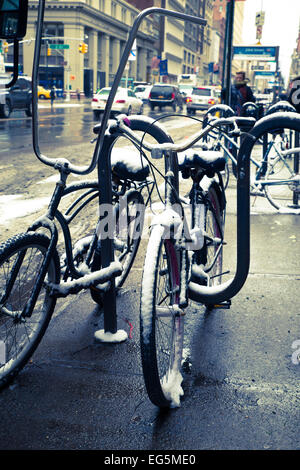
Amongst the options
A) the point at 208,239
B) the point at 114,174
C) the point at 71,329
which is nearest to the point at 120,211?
the point at 114,174

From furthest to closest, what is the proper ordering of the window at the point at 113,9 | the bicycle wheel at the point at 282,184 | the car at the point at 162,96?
the window at the point at 113,9, the car at the point at 162,96, the bicycle wheel at the point at 282,184

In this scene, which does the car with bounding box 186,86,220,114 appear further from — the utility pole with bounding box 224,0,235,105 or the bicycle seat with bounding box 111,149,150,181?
the bicycle seat with bounding box 111,149,150,181

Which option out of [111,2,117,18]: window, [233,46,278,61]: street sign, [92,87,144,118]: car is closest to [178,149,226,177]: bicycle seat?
[233,46,278,61]: street sign

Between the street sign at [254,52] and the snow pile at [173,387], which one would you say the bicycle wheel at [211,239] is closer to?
the snow pile at [173,387]

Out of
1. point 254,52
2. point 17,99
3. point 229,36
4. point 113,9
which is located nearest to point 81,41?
point 113,9

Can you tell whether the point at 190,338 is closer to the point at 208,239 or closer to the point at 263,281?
the point at 208,239

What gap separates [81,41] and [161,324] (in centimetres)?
6248

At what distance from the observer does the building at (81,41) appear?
6031 cm

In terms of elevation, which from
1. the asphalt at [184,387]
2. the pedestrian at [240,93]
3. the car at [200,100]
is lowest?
the asphalt at [184,387]

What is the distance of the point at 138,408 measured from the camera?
258 centimetres

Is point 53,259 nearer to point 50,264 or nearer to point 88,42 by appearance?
point 50,264

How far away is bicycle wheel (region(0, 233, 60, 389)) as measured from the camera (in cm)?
265

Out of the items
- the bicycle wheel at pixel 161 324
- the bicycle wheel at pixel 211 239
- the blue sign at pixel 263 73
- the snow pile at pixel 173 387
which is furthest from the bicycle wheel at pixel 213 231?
the blue sign at pixel 263 73

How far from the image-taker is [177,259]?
9.08 ft
